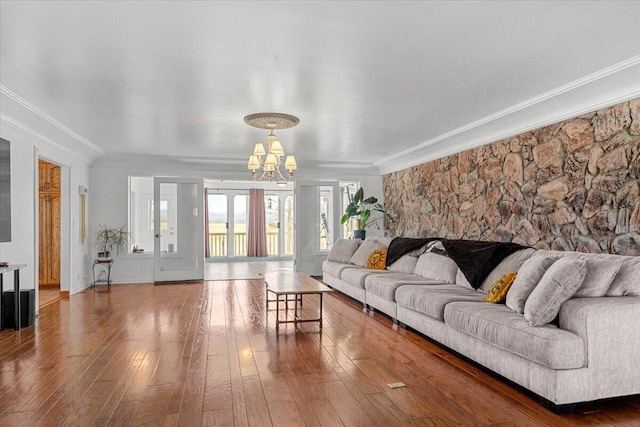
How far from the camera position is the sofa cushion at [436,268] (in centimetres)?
504

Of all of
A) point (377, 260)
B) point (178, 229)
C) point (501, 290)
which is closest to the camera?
point (501, 290)

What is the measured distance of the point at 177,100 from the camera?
4301mm

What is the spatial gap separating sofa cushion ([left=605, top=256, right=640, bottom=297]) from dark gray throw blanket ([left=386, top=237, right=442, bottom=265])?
3.00 m

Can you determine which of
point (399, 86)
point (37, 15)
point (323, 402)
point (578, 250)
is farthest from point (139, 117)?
point (578, 250)

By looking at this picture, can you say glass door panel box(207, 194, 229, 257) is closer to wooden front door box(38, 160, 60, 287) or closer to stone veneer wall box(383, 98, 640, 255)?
wooden front door box(38, 160, 60, 287)

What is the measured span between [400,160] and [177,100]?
15.7 ft

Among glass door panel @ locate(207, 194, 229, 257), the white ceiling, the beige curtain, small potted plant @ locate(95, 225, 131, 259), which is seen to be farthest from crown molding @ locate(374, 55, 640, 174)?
glass door panel @ locate(207, 194, 229, 257)

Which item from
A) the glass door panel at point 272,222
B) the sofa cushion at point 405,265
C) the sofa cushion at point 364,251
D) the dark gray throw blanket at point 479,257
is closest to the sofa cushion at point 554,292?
the dark gray throw blanket at point 479,257

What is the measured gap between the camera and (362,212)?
8766 mm

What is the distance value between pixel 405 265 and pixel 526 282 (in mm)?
2789

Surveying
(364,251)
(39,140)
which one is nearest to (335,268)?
(364,251)

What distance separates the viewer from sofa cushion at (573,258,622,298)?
294 cm

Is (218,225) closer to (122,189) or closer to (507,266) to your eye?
(122,189)

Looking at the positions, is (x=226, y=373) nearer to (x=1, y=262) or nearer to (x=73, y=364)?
(x=73, y=364)
